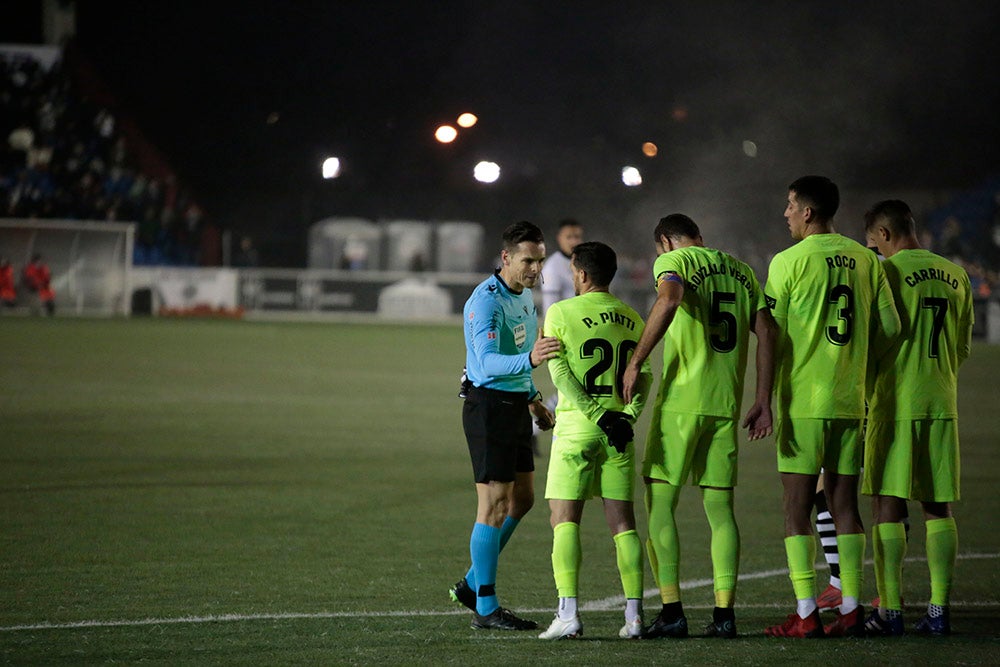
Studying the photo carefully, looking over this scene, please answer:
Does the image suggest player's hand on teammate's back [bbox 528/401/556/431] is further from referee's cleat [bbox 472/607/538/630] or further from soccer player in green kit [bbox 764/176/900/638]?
soccer player in green kit [bbox 764/176/900/638]

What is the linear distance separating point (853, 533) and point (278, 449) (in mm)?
7779

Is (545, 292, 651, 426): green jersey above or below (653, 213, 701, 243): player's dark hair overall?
below

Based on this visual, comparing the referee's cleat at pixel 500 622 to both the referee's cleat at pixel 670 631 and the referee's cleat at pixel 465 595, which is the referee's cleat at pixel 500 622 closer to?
the referee's cleat at pixel 465 595

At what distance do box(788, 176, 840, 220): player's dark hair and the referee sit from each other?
48.0 inches

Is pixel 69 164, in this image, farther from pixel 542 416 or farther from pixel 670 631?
pixel 670 631

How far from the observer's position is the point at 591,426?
223 inches

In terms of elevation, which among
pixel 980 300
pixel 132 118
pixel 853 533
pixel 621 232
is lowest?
pixel 853 533

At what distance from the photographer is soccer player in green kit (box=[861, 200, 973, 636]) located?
586 cm

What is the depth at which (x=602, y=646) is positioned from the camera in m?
5.43

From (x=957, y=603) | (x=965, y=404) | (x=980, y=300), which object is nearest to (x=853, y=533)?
(x=957, y=603)

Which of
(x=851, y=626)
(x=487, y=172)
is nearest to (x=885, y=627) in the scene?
(x=851, y=626)

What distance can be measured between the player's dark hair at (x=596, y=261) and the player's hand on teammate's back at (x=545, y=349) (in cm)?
39

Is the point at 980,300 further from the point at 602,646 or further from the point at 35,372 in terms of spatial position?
the point at 602,646

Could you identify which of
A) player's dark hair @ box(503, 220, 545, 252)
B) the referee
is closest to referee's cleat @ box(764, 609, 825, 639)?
the referee
